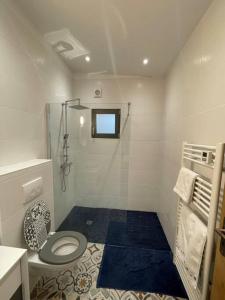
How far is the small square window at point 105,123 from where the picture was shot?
8.68 ft

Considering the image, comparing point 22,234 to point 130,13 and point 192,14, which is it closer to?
point 130,13

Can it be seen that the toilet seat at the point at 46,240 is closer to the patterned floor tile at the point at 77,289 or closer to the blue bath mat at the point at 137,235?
the patterned floor tile at the point at 77,289

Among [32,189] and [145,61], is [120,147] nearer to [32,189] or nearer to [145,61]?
[145,61]

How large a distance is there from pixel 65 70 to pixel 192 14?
176cm

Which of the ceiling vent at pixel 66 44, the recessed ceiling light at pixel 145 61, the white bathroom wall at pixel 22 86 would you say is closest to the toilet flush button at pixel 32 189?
the white bathroom wall at pixel 22 86

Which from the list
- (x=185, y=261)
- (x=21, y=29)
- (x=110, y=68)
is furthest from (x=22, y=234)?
(x=110, y=68)

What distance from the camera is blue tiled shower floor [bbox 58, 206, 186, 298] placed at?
1.58 m

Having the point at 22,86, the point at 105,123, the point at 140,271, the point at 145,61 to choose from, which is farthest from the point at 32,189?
the point at 145,61

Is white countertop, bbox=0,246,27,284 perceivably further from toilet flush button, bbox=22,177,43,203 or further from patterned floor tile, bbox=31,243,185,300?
patterned floor tile, bbox=31,243,185,300

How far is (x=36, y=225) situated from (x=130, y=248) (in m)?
1.28

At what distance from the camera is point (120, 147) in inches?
109

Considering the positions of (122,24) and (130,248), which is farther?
(130,248)

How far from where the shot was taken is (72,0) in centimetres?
125

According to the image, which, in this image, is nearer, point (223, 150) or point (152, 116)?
point (223, 150)
